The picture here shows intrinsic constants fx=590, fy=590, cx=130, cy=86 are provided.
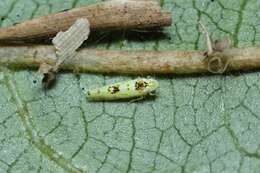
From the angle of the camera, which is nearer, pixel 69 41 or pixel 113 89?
pixel 113 89

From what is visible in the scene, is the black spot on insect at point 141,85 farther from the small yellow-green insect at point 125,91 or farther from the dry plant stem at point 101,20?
the dry plant stem at point 101,20

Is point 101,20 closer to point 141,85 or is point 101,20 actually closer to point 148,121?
point 141,85

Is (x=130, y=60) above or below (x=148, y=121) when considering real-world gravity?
above

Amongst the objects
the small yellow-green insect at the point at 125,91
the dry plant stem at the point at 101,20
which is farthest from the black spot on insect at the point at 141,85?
the dry plant stem at the point at 101,20

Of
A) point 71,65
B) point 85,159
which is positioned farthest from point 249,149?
point 71,65

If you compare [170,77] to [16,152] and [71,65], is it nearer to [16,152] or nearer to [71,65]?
[71,65]

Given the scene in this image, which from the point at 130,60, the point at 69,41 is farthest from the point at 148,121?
the point at 69,41
